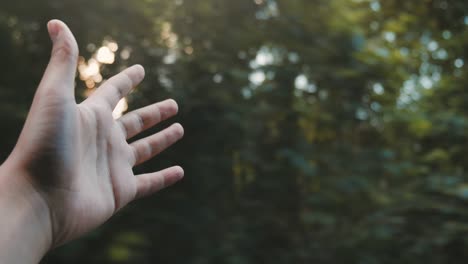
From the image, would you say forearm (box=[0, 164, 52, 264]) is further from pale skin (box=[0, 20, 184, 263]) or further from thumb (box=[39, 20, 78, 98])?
thumb (box=[39, 20, 78, 98])

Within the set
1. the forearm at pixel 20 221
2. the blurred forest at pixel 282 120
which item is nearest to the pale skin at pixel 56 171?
the forearm at pixel 20 221

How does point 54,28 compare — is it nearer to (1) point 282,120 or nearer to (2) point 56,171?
(2) point 56,171


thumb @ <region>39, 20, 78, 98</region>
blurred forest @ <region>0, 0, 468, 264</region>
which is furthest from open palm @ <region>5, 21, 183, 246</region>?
blurred forest @ <region>0, 0, 468, 264</region>

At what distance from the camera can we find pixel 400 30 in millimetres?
4129

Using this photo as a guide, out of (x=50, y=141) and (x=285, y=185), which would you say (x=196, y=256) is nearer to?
(x=285, y=185)

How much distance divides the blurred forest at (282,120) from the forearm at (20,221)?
175 cm

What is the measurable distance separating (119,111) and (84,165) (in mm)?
1977

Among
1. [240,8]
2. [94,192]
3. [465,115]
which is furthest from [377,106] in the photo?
[94,192]

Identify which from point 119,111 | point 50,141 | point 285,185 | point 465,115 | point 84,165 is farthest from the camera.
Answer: point 285,185

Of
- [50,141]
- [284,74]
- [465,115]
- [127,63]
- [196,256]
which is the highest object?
[465,115]

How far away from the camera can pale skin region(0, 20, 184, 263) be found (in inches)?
46.8

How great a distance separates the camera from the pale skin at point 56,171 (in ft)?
3.90

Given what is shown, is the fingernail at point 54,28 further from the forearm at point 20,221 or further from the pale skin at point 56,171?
the forearm at point 20,221

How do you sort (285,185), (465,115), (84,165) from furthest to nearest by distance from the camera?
(285,185) < (465,115) < (84,165)
